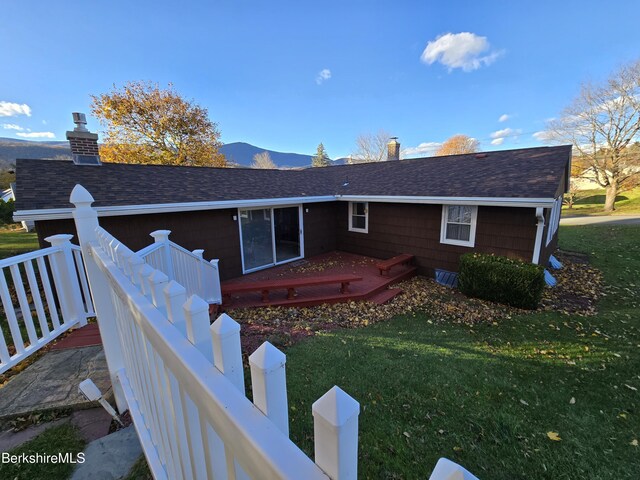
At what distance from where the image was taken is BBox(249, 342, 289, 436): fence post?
0.64 m

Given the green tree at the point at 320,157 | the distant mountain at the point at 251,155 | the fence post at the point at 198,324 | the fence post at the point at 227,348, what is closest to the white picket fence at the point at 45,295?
the fence post at the point at 198,324

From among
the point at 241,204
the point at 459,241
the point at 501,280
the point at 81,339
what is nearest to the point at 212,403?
the point at 81,339

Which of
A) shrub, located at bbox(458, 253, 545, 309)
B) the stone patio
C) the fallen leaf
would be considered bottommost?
the fallen leaf

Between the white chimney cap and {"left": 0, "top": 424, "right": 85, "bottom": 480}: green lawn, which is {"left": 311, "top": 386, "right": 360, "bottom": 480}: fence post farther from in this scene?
the white chimney cap

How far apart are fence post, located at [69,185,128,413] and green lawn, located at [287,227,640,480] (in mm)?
1826

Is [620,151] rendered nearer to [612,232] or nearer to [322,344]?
[612,232]

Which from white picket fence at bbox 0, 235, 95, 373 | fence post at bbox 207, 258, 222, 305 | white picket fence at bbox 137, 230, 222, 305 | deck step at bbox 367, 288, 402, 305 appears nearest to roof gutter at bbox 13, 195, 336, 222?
white picket fence at bbox 137, 230, 222, 305

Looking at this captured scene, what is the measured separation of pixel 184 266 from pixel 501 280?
22.4 feet

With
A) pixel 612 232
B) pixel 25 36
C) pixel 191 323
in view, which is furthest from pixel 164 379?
pixel 612 232

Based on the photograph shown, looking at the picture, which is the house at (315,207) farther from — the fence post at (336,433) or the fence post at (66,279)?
the fence post at (336,433)

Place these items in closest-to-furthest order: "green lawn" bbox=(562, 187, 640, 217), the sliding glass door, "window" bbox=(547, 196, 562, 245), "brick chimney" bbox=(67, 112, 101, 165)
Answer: "brick chimney" bbox=(67, 112, 101, 165) → "window" bbox=(547, 196, 562, 245) → the sliding glass door → "green lawn" bbox=(562, 187, 640, 217)

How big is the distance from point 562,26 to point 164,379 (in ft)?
67.6

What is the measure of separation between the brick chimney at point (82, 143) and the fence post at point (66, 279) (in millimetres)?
5879

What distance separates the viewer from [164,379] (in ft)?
3.69
